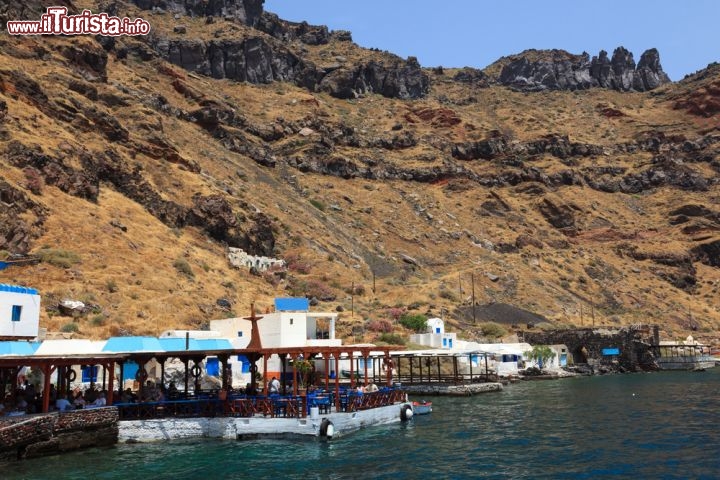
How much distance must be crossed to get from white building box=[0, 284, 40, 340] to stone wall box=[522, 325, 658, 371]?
2556 inches

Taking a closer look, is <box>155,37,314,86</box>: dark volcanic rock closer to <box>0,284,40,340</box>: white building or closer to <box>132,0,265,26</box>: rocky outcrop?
<box>132,0,265,26</box>: rocky outcrop

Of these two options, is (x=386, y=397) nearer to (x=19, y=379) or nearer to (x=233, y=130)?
(x=19, y=379)

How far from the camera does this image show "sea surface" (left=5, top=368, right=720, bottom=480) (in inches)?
1009

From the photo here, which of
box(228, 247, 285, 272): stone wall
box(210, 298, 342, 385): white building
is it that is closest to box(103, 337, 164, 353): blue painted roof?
box(210, 298, 342, 385): white building

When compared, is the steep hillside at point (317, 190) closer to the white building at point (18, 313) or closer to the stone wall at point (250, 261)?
the stone wall at point (250, 261)

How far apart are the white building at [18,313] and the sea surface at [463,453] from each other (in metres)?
10.6

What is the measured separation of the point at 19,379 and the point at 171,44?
137 m

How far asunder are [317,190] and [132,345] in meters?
94.3

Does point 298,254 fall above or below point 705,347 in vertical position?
→ above

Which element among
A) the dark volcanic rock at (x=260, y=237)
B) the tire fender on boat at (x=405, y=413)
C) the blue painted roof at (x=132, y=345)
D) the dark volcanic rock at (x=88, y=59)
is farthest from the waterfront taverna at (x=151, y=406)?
the dark volcanic rock at (x=88, y=59)

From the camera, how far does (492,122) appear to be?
19312 centimetres

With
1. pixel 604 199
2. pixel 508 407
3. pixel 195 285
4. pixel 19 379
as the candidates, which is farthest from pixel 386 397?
pixel 604 199

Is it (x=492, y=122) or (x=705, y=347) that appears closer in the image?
(x=705, y=347)

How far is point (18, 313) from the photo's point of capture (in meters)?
37.6
